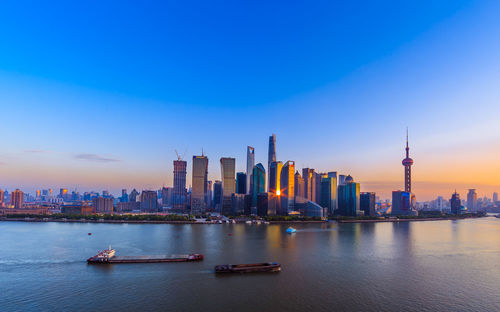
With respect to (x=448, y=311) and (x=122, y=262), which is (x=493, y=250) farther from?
(x=122, y=262)

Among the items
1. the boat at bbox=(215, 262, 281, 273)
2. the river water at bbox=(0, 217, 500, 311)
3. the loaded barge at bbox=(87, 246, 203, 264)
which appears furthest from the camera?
the loaded barge at bbox=(87, 246, 203, 264)

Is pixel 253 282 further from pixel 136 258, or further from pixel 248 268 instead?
pixel 136 258

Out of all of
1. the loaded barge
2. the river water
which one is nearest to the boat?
the river water

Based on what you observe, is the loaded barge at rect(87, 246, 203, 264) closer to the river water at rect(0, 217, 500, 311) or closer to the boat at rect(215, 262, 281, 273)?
the river water at rect(0, 217, 500, 311)

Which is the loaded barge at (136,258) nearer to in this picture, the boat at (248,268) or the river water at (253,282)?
the river water at (253,282)

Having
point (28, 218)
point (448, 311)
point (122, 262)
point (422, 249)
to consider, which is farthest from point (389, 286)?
point (28, 218)

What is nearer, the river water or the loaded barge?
the river water

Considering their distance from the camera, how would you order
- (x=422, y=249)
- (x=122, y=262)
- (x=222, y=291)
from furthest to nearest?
1. (x=422, y=249)
2. (x=122, y=262)
3. (x=222, y=291)

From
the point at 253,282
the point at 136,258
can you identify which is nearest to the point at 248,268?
the point at 253,282

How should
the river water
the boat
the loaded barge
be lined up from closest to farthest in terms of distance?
the river water, the boat, the loaded barge
